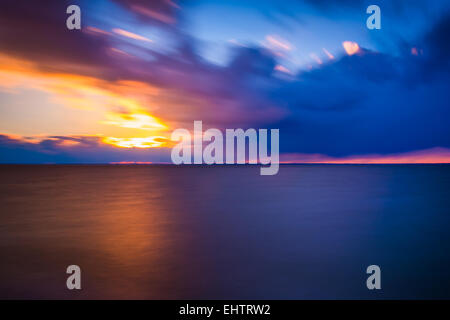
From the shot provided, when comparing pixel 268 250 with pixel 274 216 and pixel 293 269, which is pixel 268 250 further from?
pixel 274 216

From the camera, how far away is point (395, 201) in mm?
18469

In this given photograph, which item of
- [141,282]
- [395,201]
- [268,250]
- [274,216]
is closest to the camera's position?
[141,282]

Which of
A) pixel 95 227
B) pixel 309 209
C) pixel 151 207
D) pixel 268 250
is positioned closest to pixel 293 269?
pixel 268 250

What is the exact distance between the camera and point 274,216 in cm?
1368

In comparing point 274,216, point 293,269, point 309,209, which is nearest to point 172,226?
point 274,216

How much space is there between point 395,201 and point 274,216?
965cm
